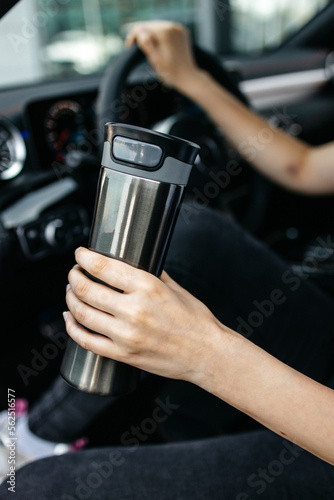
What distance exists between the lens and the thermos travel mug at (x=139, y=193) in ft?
1.43

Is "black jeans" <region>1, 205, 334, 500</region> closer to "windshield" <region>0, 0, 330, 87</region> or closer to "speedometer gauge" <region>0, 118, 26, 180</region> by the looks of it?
"speedometer gauge" <region>0, 118, 26, 180</region>

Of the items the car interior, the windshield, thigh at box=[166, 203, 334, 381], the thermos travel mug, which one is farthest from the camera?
the windshield

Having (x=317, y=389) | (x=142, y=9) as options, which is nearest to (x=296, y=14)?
(x=142, y=9)

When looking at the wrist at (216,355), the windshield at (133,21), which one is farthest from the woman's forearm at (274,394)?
the windshield at (133,21)

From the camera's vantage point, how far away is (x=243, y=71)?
1.74 meters

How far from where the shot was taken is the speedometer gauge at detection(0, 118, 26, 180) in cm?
106

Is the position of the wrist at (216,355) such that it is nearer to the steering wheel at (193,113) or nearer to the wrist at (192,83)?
the steering wheel at (193,113)

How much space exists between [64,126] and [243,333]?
2.17ft

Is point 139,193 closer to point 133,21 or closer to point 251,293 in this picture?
point 251,293

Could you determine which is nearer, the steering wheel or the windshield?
the steering wheel

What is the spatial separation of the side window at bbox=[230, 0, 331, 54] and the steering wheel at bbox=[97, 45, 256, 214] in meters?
1.02

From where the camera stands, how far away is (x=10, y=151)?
1085 mm

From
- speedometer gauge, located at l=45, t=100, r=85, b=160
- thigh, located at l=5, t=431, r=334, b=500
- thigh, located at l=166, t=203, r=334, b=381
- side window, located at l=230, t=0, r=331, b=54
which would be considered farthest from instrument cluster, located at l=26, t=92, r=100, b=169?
side window, located at l=230, t=0, r=331, b=54

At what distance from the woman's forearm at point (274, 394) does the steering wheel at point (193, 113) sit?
532 millimetres
